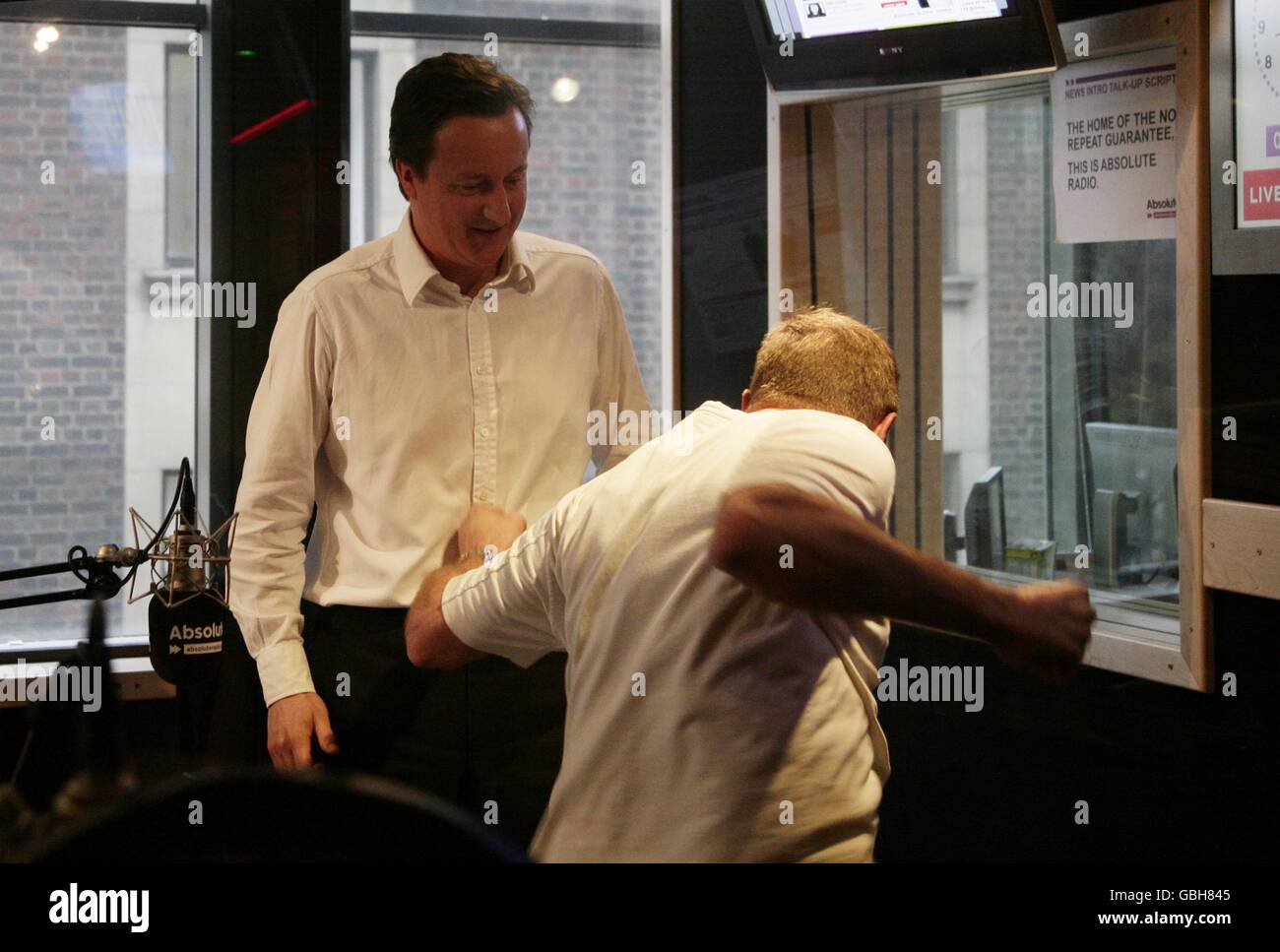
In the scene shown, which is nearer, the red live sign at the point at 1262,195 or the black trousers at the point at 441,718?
the red live sign at the point at 1262,195

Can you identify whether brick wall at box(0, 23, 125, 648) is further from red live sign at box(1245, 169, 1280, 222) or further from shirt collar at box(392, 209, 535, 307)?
red live sign at box(1245, 169, 1280, 222)

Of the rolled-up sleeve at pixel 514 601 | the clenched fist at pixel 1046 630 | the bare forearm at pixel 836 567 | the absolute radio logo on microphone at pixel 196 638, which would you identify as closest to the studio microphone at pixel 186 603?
the absolute radio logo on microphone at pixel 196 638

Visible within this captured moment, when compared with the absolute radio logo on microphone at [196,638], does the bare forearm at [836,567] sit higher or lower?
higher

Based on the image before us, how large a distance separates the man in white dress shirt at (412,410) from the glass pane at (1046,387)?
71cm

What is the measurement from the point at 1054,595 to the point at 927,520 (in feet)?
2.03

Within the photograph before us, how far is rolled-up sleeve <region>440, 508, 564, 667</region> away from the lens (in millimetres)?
1666

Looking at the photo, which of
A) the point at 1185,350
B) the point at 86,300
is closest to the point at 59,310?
the point at 86,300

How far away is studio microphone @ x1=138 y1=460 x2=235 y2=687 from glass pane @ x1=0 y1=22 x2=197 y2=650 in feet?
0.13

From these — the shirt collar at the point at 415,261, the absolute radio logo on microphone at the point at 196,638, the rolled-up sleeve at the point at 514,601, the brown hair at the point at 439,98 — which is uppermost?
the brown hair at the point at 439,98

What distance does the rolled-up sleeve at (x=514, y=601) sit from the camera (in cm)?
167

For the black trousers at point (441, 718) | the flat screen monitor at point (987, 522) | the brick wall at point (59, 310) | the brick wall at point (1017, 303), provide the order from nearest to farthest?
1. the brick wall at point (59, 310)
2. the black trousers at point (441, 718)
3. the brick wall at point (1017, 303)
4. the flat screen monitor at point (987, 522)

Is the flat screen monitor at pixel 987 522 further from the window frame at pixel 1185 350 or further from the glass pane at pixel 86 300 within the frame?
the glass pane at pixel 86 300

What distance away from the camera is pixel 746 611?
1.55 metres
